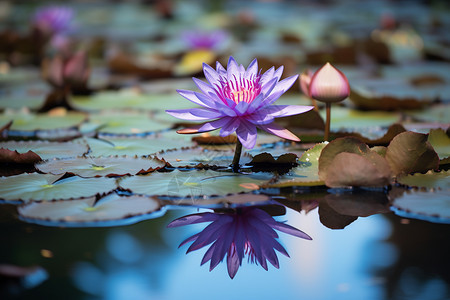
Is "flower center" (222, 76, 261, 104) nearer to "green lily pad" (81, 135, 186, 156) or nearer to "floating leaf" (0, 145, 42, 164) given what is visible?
"green lily pad" (81, 135, 186, 156)

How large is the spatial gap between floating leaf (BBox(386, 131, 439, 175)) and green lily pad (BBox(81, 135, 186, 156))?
24.3 inches

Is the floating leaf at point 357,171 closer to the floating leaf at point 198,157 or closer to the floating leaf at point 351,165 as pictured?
the floating leaf at point 351,165

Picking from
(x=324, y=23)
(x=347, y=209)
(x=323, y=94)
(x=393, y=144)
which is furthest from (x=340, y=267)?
(x=324, y=23)

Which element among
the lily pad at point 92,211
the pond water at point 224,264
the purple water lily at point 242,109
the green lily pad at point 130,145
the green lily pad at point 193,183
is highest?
the purple water lily at point 242,109

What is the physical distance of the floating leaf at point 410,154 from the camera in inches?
46.7

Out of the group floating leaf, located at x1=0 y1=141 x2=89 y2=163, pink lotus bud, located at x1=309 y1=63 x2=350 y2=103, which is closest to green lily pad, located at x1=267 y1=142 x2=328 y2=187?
pink lotus bud, located at x1=309 y1=63 x2=350 y2=103

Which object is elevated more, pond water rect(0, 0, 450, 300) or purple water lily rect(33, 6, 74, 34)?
purple water lily rect(33, 6, 74, 34)

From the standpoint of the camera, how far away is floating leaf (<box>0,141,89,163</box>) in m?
1.34

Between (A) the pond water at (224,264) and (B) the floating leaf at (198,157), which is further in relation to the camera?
(B) the floating leaf at (198,157)

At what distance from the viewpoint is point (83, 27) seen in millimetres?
5258

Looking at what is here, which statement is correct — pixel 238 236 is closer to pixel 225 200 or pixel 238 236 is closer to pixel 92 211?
pixel 225 200

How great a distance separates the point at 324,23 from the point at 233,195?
174 inches

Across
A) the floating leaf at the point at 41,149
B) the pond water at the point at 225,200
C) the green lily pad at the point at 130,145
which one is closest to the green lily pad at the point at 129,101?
the pond water at the point at 225,200

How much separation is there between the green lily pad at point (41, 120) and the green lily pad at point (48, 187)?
22.5 inches
